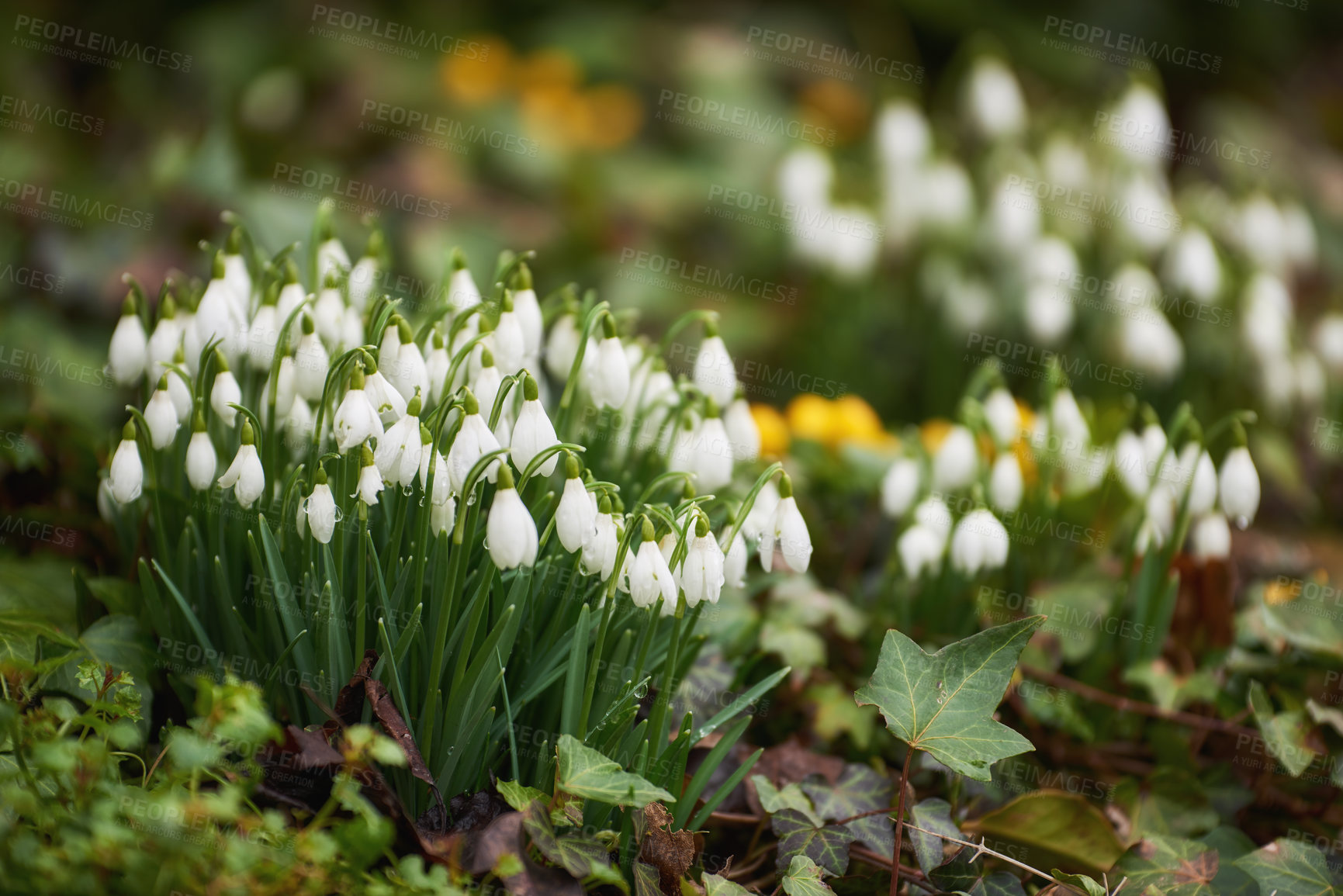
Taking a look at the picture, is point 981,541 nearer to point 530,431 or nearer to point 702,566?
point 702,566

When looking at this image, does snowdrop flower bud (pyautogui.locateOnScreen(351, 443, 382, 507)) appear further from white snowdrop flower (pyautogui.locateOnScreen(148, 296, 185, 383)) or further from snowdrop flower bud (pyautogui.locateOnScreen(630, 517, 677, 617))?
white snowdrop flower (pyautogui.locateOnScreen(148, 296, 185, 383))

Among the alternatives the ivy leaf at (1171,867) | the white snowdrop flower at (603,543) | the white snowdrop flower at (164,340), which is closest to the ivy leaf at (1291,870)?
the ivy leaf at (1171,867)

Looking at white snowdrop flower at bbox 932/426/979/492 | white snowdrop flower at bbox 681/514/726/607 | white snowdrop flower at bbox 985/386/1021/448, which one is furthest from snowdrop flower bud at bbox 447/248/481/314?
white snowdrop flower at bbox 985/386/1021/448

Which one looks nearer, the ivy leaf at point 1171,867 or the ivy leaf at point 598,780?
the ivy leaf at point 598,780

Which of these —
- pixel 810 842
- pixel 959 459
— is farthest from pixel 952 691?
pixel 959 459

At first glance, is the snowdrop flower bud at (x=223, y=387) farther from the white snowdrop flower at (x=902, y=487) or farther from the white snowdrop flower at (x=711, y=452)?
the white snowdrop flower at (x=902, y=487)

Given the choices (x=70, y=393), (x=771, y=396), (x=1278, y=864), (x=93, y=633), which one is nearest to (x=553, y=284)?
(x=771, y=396)
